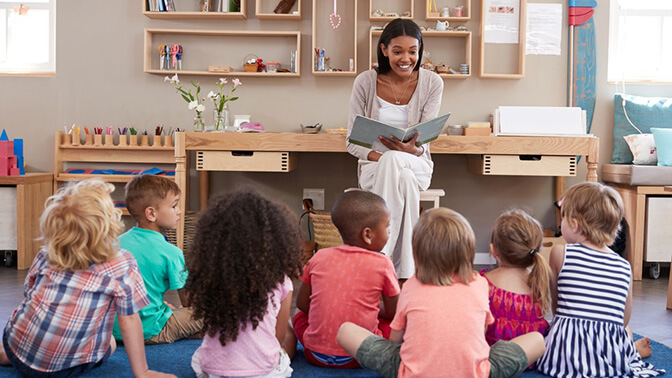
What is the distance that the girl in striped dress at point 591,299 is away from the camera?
168 cm

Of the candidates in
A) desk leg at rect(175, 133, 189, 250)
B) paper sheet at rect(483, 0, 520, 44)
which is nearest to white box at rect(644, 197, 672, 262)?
paper sheet at rect(483, 0, 520, 44)

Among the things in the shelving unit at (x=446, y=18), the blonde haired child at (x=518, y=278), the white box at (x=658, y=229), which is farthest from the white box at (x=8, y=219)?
the white box at (x=658, y=229)

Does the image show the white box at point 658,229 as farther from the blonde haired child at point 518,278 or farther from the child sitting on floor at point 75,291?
the child sitting on floor at point 75,291

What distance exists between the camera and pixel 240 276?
4.70 ft

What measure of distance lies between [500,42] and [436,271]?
2.76 m

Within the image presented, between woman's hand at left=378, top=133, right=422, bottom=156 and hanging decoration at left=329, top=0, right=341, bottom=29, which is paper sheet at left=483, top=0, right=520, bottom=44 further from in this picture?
woman's hand at left=378, top=133, right=422, bottom=156

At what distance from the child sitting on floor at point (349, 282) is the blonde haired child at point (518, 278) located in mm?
289

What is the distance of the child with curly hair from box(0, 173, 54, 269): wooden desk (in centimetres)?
227

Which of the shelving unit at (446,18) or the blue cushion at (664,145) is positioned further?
the shelving unit at (446,18)

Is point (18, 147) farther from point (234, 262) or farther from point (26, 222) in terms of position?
point (234, 262)

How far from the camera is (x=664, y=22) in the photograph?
3996 mm

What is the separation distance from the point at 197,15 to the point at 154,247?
227 centimetres

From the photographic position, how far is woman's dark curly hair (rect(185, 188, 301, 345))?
1432 mm

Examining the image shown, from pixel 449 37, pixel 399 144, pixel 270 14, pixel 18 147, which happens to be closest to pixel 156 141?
pixel 18 147
